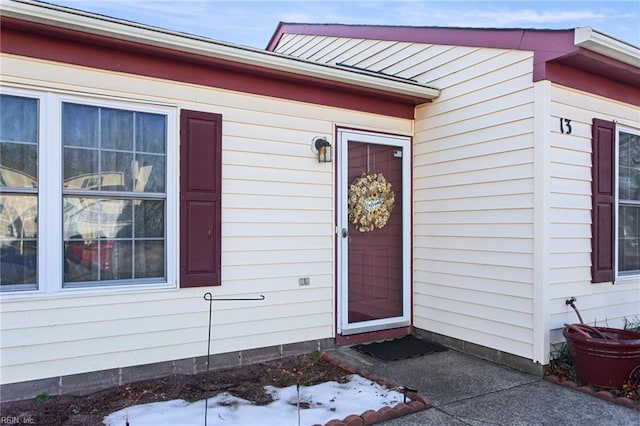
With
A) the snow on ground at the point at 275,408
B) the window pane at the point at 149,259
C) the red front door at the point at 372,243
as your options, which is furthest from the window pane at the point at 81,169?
the red front door at the point at 372,243

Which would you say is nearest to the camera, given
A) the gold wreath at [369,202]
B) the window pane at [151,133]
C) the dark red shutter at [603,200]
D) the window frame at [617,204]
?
the window pane at [151,133]

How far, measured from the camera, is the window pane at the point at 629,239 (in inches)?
172

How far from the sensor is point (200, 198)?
3605 millimetres

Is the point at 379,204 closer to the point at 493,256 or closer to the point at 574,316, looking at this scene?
the point at 493,256

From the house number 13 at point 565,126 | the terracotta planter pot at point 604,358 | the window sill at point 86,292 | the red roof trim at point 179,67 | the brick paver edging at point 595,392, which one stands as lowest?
the brick paver edging at point 595,392

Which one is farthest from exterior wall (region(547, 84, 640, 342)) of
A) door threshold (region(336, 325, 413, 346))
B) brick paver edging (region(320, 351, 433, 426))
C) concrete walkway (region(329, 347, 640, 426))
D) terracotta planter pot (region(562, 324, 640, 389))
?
door threshold (region(336, 325, 413, 346))

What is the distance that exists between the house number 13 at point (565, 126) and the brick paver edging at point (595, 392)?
6.59 feet

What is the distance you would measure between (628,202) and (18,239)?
524 cm

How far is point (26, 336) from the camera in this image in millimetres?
3037

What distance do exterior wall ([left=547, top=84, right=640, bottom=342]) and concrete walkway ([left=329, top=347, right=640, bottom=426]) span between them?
603 millimetres

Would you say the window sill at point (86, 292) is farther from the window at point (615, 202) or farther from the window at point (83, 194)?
the window at point (615, 202)

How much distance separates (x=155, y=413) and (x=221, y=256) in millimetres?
1292

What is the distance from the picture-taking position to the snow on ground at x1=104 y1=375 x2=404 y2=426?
8.98 ft

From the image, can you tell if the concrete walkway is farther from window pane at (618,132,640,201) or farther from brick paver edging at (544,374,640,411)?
window pane at (618,132,640,201)
